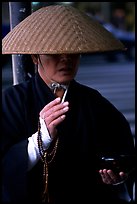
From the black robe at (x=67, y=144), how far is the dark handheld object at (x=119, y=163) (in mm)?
65

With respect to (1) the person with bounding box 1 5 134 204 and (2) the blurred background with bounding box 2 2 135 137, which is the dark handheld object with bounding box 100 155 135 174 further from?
(2) the blurred background with bounding box 2 2 135 137

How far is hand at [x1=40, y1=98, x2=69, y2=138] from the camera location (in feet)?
5.96

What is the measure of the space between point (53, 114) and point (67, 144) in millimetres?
221

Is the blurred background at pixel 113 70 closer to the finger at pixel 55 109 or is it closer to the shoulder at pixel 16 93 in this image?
the shoulder at pixel 16 93

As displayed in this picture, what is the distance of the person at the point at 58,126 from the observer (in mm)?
1904

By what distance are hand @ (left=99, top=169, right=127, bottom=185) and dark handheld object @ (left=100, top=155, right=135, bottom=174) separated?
0.02 metres

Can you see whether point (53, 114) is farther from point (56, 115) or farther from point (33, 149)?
point (33, 149)

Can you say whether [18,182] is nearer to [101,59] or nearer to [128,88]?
[128,88]

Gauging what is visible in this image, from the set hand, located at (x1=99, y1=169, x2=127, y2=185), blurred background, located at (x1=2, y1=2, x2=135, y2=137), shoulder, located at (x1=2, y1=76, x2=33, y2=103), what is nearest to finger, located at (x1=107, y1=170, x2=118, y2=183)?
hand, located at (x1=99, y1=169, x2=127, y2=185)

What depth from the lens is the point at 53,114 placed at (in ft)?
5.97

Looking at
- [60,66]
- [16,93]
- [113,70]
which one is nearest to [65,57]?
[60,66]

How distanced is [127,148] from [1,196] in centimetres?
55

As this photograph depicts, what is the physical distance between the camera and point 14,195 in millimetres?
1913

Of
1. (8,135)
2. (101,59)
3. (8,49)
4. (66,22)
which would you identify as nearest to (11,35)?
(8,49)
